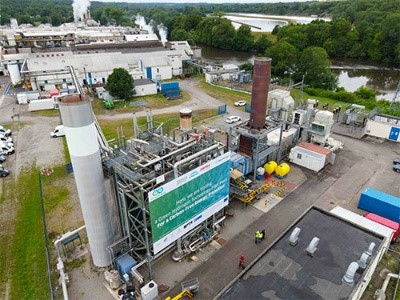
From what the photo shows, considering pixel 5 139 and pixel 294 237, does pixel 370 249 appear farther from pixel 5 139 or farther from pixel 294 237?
pixel 5 139

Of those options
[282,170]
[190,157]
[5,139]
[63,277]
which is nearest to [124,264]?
[63,277]

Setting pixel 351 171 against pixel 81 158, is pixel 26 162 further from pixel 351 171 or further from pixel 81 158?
pixel 351 171

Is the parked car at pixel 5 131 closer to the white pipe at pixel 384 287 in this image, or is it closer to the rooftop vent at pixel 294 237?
the rooftop vent at pixel 294 237

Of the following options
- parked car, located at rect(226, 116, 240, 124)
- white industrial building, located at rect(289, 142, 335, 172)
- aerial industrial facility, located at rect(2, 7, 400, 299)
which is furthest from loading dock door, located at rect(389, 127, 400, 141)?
parked car, located at rect(226, 116, 240, 124)

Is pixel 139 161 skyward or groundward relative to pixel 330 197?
skyward

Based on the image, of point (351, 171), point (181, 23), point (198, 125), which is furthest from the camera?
point (181, 23)

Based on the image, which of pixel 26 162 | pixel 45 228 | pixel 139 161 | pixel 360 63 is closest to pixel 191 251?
pixel 139 161

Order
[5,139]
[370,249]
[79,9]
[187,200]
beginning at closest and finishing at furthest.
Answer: [370,249]
[187,200]
[5,139]
[79,9]

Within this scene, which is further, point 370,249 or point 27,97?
point 27,97
